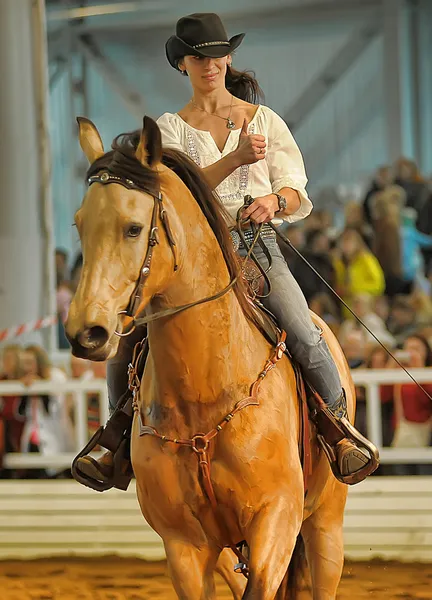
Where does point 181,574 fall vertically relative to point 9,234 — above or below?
below

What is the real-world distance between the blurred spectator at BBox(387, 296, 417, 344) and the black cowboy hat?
19.5 feet

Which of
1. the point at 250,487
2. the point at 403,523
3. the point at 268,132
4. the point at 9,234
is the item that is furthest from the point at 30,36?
the point at 250,487

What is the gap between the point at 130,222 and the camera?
297cm

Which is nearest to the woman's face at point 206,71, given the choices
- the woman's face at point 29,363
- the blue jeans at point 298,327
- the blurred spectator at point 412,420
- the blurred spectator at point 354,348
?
the blue jeans at point 298,327

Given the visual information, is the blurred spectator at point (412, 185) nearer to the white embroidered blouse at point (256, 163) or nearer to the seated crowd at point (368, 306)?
the seated crowd at point (368, 306)

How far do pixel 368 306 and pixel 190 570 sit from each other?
637cm

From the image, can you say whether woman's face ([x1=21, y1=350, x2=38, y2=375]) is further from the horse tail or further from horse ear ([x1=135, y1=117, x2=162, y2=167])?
horse ear ([x1=135, y1=117, x2=162, y2=167])

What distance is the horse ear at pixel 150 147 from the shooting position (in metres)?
3.05

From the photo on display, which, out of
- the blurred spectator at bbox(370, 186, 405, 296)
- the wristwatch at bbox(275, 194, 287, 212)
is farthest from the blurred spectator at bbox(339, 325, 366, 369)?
the wristwatch at bbox(275, 194, 287, 212)

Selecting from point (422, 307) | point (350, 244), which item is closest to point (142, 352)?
point (422, 307)

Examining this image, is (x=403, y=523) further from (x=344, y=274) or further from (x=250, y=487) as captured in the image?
(x=344, y=274)

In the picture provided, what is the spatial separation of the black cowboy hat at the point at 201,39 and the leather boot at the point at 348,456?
51.1 inches

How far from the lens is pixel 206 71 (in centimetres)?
370

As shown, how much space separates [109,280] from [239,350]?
70 centimetres
